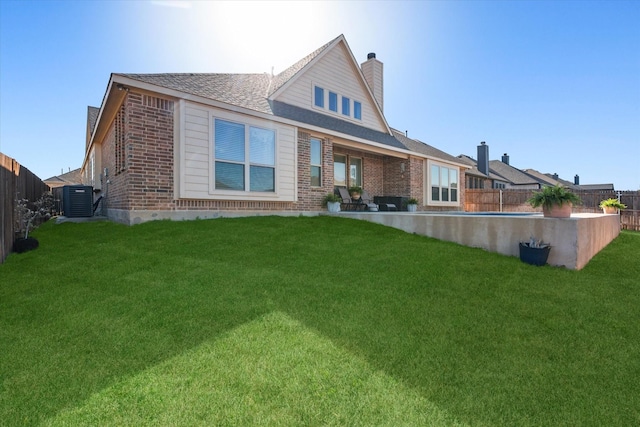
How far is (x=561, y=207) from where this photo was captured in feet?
18.8

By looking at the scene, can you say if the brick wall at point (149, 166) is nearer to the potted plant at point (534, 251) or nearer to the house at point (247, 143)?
the house at point (247, 143)

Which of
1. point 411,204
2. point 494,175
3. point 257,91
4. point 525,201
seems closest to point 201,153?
point 257,91

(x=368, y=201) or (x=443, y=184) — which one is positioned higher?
(x=443, y=184)

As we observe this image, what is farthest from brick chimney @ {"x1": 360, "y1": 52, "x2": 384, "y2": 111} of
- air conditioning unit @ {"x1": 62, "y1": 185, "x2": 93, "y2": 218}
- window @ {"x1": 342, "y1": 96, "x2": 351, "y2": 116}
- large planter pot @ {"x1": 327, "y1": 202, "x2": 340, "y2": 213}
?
air conditioning unit @ {"x1": 62, "y1": 185, "x2": 93, "y2": 218}

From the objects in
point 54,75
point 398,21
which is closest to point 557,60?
point 398,21

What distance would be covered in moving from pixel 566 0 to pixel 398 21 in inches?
192

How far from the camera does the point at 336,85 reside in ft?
43.7

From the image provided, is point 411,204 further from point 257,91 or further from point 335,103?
point 257,91

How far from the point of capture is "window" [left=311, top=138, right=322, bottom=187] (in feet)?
36.0

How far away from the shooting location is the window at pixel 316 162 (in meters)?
11.0

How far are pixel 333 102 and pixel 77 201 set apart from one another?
10.0m

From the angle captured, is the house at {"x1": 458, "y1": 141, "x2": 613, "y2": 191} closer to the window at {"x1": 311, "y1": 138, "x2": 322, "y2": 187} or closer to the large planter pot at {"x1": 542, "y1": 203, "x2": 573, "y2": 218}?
the window at {"x1": 311, "y1": 138, "x2": 322, "y2": 187}

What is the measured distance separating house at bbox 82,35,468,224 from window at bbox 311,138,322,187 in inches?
1.4

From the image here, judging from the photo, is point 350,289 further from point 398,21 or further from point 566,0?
point 566,0
